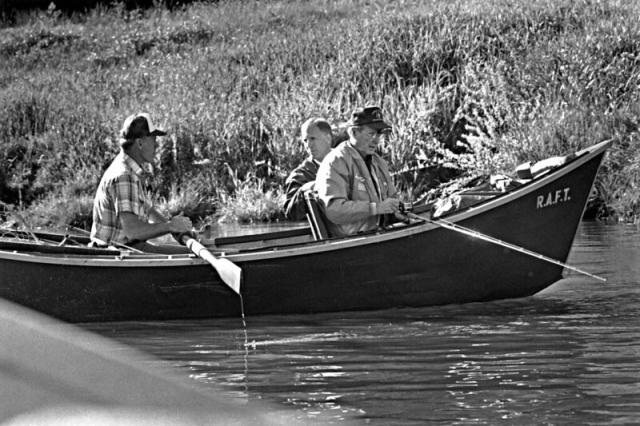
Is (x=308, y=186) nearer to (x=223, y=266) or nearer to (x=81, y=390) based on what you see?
(x=223, y=266)

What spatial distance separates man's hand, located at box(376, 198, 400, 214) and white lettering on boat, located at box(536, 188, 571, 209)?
1.10m

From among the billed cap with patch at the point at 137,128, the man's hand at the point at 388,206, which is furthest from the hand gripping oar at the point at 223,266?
the man's hand at the point at 388,206

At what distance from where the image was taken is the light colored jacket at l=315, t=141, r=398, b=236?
8164 mm

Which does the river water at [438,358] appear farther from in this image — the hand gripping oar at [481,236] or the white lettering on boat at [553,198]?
the white lettering on boat at [553,198]

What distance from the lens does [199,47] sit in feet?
91.1

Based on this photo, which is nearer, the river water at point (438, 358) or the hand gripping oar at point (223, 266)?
the river water at point (438, 358)

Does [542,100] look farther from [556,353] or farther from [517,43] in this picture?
[556,353]

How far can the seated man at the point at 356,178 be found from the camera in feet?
26.7

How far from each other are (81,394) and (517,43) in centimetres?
1766

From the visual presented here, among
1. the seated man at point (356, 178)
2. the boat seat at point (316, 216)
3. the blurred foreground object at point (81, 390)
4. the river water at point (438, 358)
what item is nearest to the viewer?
the blurred foreground object at point (81, 390)

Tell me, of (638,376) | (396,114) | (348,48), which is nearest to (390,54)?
(348,48)

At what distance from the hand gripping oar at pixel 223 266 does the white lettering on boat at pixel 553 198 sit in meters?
2.26

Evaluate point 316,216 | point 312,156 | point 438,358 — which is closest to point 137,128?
point 316,216

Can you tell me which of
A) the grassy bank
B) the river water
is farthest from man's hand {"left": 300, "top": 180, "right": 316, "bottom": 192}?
the grassy bank
